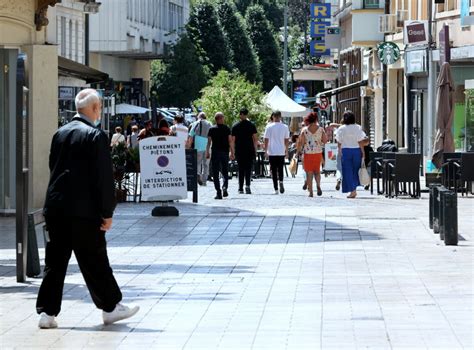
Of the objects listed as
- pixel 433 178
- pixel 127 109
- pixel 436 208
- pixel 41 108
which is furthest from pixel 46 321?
pixel 127 109

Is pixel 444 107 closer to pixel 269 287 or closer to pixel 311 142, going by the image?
pixel 311 142

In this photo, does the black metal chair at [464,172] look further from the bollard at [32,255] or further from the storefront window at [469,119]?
the bollard at [32,255]

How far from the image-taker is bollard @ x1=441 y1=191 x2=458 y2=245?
17484mm

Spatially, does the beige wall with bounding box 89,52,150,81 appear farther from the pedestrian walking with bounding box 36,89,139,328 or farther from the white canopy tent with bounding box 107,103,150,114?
the pedestrian walking with bounding box 36,89,139,328

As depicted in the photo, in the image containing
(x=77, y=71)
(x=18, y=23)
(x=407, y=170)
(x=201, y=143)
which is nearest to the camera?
(x=18, y=23)

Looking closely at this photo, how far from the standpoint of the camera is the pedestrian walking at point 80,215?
11.0m

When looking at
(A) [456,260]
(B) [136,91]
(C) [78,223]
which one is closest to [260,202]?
(A) [456,260]

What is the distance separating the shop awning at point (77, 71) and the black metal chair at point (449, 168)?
24.0 feet

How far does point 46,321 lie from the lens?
432 inches

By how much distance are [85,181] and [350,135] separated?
18.0 m

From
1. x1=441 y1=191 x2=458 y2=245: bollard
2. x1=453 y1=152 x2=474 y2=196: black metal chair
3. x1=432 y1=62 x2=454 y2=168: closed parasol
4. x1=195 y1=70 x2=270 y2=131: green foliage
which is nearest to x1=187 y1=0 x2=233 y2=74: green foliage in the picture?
x1=195 y1=70 x2=270 y2=131: green foliage

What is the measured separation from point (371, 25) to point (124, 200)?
2751cm

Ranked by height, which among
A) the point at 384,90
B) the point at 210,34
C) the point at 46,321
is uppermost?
the point at 210,34

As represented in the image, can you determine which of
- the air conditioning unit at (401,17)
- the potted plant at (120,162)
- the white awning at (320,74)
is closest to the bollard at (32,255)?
the potted plant at (120,162)
